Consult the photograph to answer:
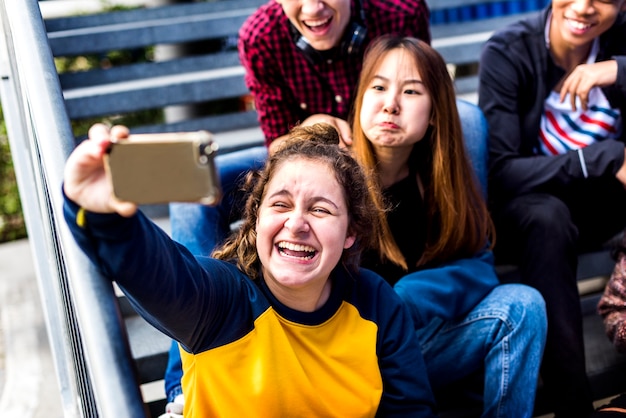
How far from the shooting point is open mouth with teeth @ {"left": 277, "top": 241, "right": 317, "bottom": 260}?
1557mm

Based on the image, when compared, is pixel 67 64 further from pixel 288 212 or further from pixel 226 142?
pixel 288 212

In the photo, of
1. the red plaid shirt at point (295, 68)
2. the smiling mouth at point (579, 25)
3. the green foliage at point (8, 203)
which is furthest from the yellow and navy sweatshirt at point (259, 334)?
the green foliage at point (8, 203)

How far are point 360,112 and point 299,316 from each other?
0.74m

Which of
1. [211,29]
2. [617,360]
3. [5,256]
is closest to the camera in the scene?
[617,360]

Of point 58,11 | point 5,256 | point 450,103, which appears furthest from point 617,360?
point 58,11

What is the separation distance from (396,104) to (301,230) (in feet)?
2.16

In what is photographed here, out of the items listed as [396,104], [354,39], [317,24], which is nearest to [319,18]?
[317,24]

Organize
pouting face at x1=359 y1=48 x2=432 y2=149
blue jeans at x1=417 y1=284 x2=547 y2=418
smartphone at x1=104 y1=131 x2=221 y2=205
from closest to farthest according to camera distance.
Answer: smartphone at x1=104 y1=131 x2=221 y2=205
blue jeans at x1=417 y1=284 x2=547 y2=418
pouting face at x1=359 y1=48 x2=432 y2=149

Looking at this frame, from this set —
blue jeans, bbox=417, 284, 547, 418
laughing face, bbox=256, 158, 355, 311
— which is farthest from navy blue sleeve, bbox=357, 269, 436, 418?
blue jeans, bbox=417, 284, 547, 418

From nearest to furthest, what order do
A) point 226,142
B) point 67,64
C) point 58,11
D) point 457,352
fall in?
point 457,352 → point 226,142 → point 67,64 → point 58,11

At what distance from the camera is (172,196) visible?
894 mm

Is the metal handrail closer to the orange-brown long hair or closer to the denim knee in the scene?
the orange-brown long hair

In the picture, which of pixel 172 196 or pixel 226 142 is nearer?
pixel 172 196

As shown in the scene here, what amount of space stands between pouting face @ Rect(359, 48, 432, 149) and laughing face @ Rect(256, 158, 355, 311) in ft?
1.58
